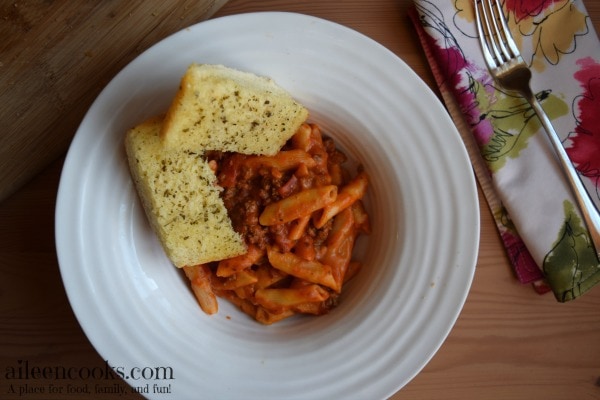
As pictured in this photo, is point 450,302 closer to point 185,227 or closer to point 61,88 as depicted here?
point 185,227

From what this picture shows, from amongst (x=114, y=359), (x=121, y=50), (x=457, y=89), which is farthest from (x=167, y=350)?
(x=457, y=89)

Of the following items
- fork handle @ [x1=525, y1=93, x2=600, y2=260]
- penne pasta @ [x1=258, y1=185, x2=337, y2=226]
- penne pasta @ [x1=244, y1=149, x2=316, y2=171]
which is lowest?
fork handle @ [x1=525, y1=93, x2=600, y2=260]

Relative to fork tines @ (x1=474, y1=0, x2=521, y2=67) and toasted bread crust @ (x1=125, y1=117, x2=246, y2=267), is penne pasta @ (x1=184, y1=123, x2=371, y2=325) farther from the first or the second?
fork tines @ (x1=474, y1=0, x2=521, y2=67)

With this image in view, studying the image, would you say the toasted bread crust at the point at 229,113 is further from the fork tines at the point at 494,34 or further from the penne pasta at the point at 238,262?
the fork tines at the point at 494,34

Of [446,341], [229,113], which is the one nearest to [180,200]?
[229,113]

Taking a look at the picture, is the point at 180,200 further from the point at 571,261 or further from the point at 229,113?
the point at 571,261

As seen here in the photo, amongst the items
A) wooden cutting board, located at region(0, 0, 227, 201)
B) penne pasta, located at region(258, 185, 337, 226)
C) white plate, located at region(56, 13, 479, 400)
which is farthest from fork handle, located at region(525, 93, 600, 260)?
wooden cutting board, located at region(0, 0, 227, 201)
